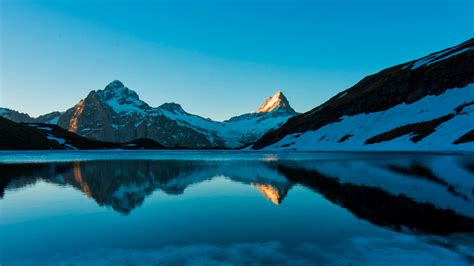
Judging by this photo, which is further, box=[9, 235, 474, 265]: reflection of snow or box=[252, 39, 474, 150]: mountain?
box=[252, 39, 474, 150]: mountain

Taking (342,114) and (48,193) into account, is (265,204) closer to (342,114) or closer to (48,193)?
(48,193)

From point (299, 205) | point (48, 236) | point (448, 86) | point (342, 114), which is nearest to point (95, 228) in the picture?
point (48, 236)

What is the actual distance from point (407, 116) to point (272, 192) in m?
104

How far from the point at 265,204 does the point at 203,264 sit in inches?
400

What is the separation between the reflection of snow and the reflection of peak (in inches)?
345

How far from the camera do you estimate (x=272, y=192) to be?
78.8 feet

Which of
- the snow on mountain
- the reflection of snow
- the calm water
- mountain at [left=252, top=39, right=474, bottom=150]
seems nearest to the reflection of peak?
the calm water

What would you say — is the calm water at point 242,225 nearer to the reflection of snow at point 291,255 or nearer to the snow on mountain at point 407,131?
the reflection of snow at point 291,255

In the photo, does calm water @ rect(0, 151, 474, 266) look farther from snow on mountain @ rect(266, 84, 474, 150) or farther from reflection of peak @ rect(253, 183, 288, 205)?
snow on mountain @ rect(266, 84, 474, 150)

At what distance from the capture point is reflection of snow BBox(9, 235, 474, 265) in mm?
9883

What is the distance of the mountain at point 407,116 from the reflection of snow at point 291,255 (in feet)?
242

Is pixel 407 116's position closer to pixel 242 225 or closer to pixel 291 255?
pixel 242 225

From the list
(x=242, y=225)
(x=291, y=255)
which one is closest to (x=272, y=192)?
(x=242, y=225)

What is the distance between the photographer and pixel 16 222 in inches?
610
